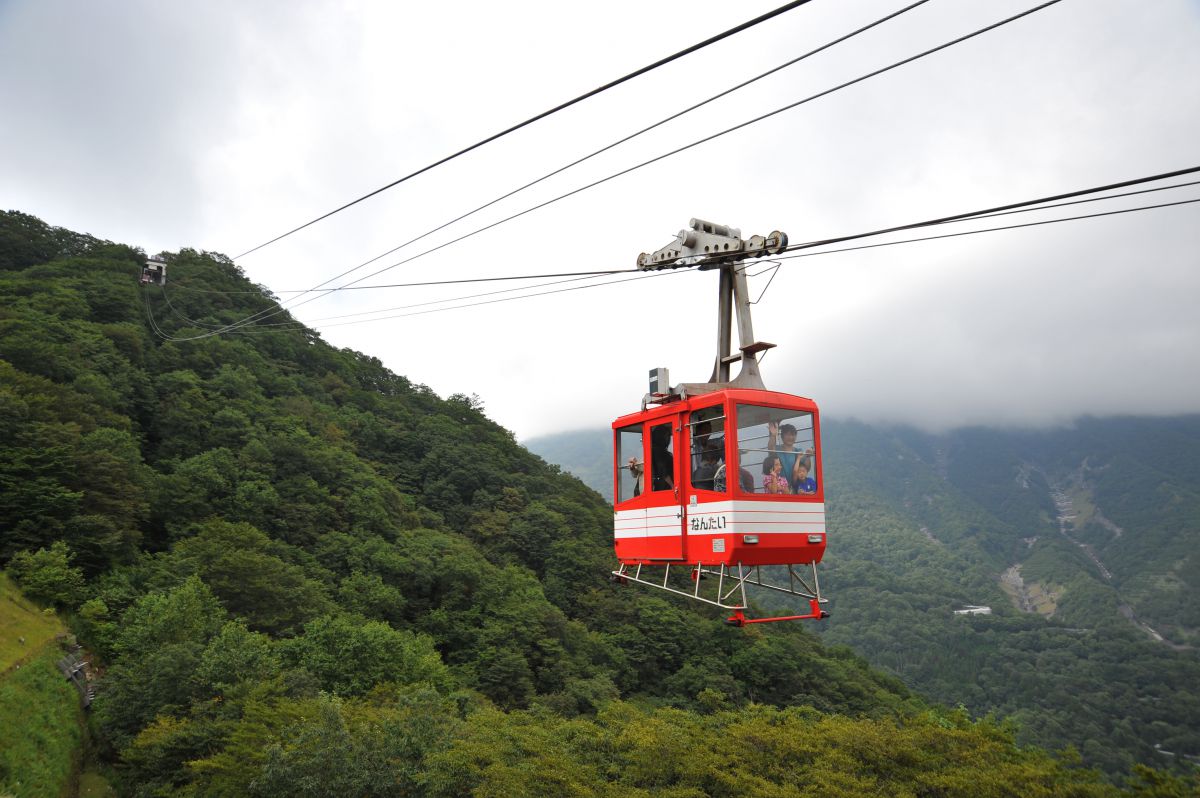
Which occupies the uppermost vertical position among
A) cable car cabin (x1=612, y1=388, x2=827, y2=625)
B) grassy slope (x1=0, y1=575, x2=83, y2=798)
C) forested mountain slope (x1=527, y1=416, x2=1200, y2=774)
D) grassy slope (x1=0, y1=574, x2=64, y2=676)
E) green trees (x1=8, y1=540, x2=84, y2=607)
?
cable car cabin (x1=612, y1=388, x2=827, y2=625)

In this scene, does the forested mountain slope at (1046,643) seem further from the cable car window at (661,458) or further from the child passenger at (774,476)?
the cable car window at (661,458)

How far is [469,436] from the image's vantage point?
81375 millimetres

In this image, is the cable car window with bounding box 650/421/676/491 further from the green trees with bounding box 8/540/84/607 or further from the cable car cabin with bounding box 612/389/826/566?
the green trees with bounding box 8/540/84/607

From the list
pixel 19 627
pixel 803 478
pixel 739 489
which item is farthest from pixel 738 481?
pixel 19 627

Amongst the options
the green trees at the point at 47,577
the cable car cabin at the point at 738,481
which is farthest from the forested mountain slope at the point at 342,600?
the cable car cabin at the point at 738,481

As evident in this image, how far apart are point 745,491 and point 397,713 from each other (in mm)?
20333

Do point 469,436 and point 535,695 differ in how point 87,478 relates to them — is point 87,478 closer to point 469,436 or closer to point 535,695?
point 535,695

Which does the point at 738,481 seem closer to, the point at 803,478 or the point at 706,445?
the point at 706,445

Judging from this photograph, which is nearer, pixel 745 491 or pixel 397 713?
pixel 745 491

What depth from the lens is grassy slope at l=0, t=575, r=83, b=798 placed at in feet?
59.5

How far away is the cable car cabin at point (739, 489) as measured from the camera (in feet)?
28.5

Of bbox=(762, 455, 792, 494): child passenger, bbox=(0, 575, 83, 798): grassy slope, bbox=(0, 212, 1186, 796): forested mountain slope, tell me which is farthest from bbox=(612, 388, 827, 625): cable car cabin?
bbox=(0, 575, 83, 798): grassy slope

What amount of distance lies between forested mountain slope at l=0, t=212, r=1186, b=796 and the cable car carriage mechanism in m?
11.7

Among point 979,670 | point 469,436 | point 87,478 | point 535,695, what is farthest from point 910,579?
point 87,478
